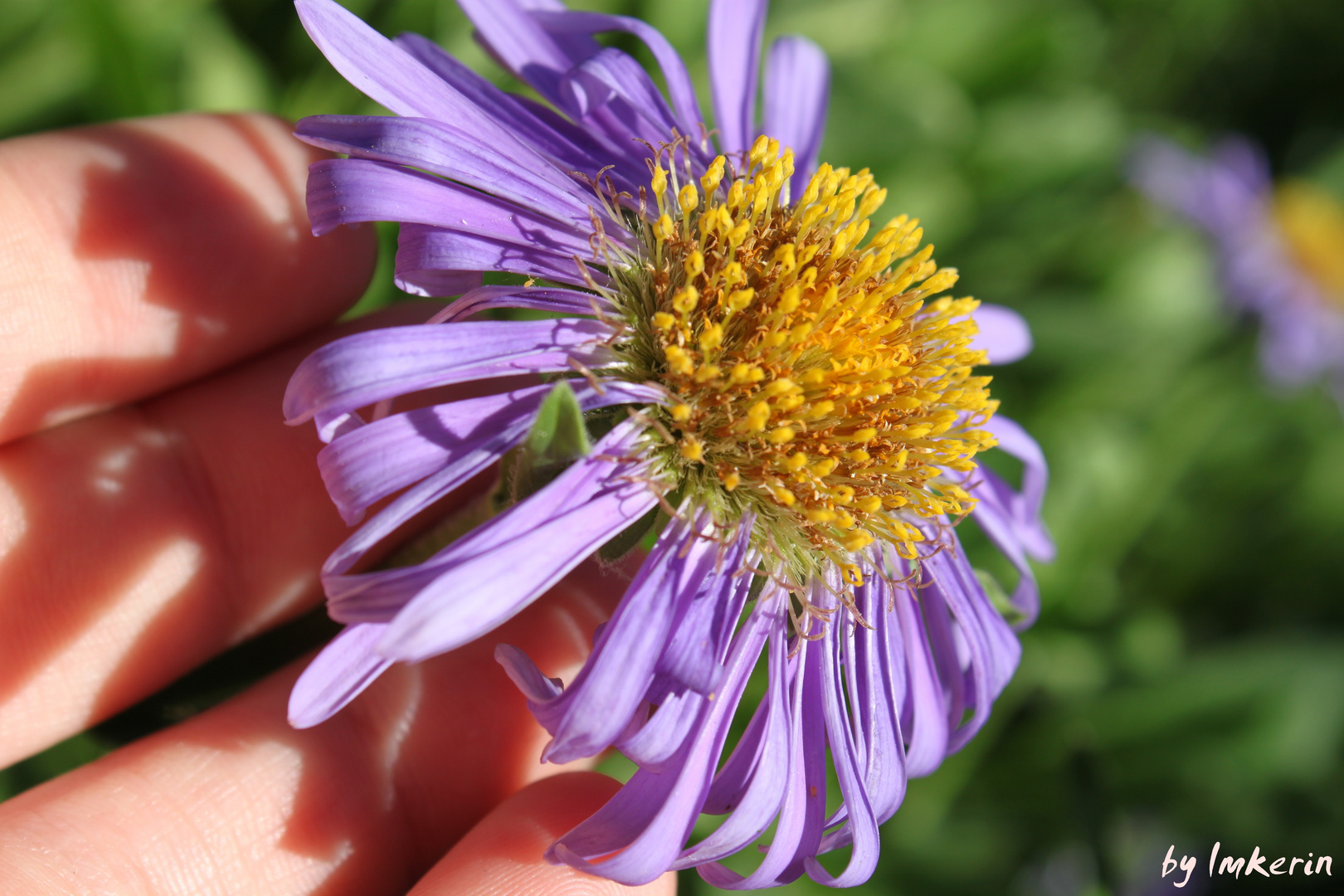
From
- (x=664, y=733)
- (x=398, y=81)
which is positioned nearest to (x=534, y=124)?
(x=398, y=81)

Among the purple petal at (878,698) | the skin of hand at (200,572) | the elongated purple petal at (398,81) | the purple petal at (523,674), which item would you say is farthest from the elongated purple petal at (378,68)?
the purple petal at (878,698)

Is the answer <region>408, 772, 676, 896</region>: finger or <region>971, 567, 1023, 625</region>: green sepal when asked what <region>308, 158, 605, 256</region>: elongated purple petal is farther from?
<region>971, 567, 1023, 625</region>: green sepal

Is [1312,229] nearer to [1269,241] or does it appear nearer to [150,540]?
[1269,241]

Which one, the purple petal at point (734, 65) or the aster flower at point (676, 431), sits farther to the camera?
the purple petal at point (734, 65)

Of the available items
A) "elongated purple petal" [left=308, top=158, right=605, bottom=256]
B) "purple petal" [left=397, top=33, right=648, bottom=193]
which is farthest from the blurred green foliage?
"elongated purple petal" [left=308, top=158, right=605, bottom=256]

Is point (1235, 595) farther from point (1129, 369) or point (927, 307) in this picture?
point (927, 307)

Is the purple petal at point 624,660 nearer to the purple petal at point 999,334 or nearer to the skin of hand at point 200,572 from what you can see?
the skin of hand at point 200,572

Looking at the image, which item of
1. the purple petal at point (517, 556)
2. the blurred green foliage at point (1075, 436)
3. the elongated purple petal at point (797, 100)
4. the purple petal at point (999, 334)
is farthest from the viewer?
the blurred green foliage at point (1075, 436)
